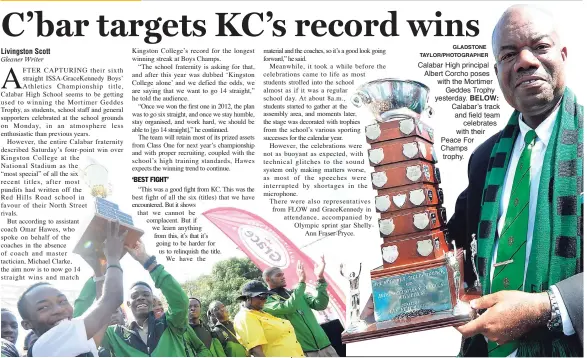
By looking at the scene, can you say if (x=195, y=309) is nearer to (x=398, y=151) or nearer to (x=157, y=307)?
(x=157, y=307)

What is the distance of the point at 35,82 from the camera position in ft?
17.5

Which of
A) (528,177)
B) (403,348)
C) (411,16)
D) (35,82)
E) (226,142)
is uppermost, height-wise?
(411,16)

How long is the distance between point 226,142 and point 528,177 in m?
1.93

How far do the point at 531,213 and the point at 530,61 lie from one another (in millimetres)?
905

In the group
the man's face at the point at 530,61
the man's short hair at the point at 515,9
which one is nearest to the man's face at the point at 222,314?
the man's face at the point at 530,61

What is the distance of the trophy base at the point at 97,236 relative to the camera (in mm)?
5238

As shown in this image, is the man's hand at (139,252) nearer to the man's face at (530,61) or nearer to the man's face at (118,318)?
the man's face at (118,318)

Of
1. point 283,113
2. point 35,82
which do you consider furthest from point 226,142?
point 35,82

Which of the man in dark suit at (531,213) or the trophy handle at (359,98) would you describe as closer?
the man in dark suit at (531,213)

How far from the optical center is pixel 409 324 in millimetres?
4766

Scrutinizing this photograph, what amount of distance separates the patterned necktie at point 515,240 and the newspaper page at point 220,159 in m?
0.28

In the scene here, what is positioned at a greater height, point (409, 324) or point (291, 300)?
point (291, 300)

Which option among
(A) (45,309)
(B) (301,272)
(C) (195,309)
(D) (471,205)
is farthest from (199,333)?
(D) (471,205)

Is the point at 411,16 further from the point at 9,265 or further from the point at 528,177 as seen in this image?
the point at 9,265
